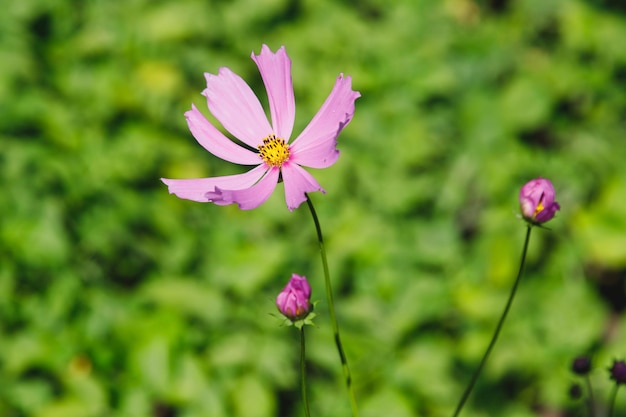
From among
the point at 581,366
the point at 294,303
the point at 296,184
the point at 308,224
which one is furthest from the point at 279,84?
the point at 308,224

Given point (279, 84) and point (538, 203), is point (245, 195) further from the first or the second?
point (538, 203)

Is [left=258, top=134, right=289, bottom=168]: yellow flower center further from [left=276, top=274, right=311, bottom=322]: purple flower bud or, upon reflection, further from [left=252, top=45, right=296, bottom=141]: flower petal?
[left=276, top=274, right=311, bottom=322]: purple flower bud

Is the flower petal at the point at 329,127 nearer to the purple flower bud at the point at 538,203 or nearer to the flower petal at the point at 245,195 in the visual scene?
the flower petal at the point at 245,195

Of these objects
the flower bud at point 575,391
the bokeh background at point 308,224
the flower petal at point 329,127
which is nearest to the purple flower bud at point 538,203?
the flower petal at point 329,127

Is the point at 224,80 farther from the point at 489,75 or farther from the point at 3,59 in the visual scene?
the point at 489,75

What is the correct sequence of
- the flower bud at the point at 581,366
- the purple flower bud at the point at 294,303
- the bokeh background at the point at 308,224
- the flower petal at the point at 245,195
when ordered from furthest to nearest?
1. the bokeh background at the point at 308,224
2. the flower bud at the point at 581,366
3. the purple flower bud at the point at 294,303
4. the flower petal at the point at 245,195

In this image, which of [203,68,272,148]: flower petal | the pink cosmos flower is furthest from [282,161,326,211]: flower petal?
[203,68,272,148]: flower petal
